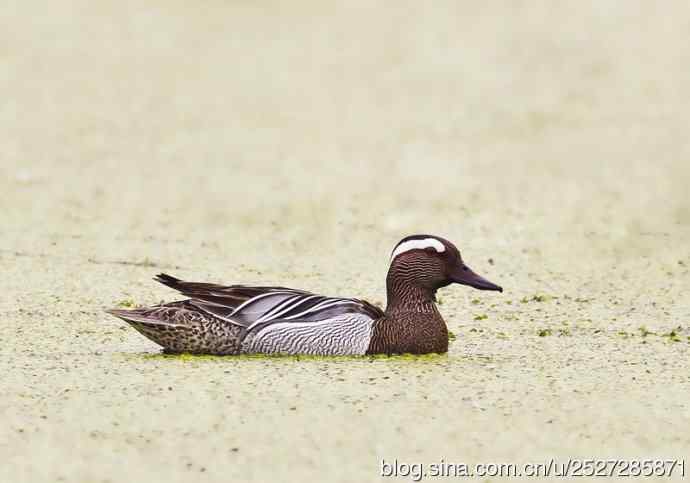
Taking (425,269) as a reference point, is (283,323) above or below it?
below

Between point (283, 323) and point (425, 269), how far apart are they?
0.87 m

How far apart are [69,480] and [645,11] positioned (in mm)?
12681

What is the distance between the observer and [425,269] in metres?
7.95

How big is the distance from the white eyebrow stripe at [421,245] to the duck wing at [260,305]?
0.40m

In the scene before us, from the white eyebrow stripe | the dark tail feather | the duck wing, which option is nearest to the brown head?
the white eyebrow stripe

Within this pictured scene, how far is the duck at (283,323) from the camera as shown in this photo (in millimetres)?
7613

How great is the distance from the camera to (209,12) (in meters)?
18.5

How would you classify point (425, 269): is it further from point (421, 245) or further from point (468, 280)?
point (468, 280)

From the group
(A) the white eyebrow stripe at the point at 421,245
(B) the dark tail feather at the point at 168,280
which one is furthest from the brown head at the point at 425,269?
(B) the dark tail feather at the point at 168,280

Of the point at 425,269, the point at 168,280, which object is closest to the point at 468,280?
the point at 425,269

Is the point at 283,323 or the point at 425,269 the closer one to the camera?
the point at 283,323

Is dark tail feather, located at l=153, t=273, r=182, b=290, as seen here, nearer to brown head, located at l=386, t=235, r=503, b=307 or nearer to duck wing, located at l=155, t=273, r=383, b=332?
duck wing, located at l=155, t=273, r=383, b=332

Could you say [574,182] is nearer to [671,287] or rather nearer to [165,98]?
[671,287]

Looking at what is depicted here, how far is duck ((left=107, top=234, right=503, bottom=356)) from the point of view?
7613 millimetres
